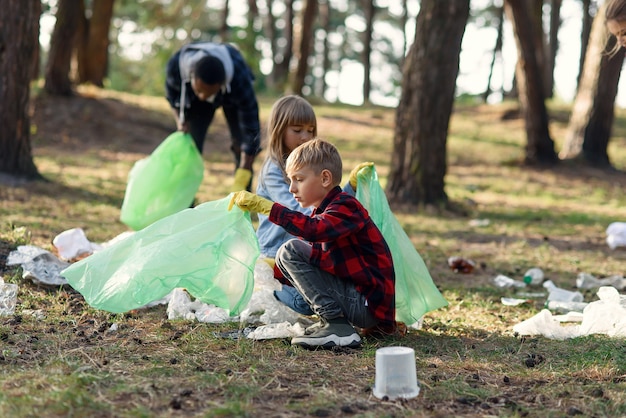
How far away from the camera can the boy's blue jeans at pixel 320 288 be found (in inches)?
133

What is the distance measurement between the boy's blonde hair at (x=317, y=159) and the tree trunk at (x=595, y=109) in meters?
7.74

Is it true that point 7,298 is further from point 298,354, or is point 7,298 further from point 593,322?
point 593,322

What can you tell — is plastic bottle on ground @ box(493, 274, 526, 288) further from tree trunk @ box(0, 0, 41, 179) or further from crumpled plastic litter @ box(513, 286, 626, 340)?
tree trunk @ box(0, 0, 41, 179)

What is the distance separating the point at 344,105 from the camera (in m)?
15.8

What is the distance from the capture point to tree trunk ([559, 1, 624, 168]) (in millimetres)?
10258

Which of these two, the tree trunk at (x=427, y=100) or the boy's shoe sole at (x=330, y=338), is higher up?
the tree trunk at (x=427, y=100)

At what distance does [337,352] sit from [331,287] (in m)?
0.29

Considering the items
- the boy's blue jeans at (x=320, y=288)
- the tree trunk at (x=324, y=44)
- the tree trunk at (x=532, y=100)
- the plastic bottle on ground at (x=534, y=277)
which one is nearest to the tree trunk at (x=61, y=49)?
the tree trunk at (x=532, y=100)

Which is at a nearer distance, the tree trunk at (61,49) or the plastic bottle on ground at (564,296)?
the plastic bottle on ground at (564,296)

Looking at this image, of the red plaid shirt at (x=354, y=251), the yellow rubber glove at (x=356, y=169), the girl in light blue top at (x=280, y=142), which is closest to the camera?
the red plaid shirt at (x=354, y=251)

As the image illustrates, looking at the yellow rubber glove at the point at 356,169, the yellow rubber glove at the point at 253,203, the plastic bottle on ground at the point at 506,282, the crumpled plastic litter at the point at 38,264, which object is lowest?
the plastic bottle on ground at the point at 506,282

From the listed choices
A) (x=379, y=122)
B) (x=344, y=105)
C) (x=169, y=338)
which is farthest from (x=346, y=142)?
(x=169, y=338)

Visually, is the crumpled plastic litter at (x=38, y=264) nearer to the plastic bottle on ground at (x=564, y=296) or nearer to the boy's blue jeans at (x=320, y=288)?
the boy's blue jeans at (x=320, y=288)

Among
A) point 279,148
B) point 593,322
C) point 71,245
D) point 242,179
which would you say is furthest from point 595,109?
point 71,245
